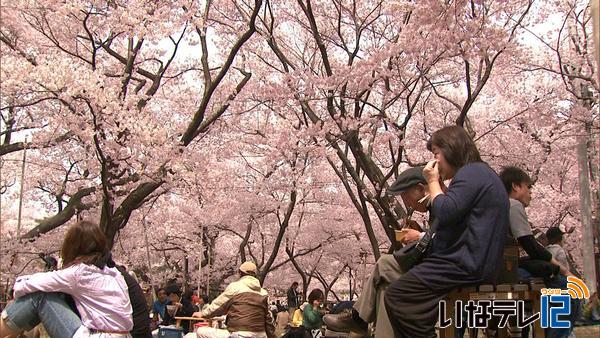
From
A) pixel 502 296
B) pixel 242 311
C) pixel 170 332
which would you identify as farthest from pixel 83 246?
pixel 170 332

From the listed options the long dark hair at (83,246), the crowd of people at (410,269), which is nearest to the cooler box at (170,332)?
the crowd of people at (410,269)

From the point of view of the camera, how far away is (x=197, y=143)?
1808 centimetres

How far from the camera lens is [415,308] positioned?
9.28 feet

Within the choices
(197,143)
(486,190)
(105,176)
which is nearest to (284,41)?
(197,143)

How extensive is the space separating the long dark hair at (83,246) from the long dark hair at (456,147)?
1.77 meters

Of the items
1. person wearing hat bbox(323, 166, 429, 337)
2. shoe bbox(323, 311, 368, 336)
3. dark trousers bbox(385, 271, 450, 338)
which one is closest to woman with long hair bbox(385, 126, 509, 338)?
dark trousers bbox(385, 271, 450, 338)

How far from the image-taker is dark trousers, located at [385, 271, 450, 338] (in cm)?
283

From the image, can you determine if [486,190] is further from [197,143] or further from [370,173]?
[197,143]

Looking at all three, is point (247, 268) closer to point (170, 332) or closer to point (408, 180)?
point (170, 332)

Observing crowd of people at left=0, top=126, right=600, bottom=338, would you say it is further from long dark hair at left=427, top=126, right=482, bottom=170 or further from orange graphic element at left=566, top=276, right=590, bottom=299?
orange graphic element at left=566, top=276, right=590, bottom=299

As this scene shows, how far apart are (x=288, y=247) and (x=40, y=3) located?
42.0ft

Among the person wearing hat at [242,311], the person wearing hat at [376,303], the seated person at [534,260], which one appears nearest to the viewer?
the person wearing hat at [376,303]

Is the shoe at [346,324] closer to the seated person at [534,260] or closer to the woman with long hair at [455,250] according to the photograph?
the woman with long hair at [455,250]

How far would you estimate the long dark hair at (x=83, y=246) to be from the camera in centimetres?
316
